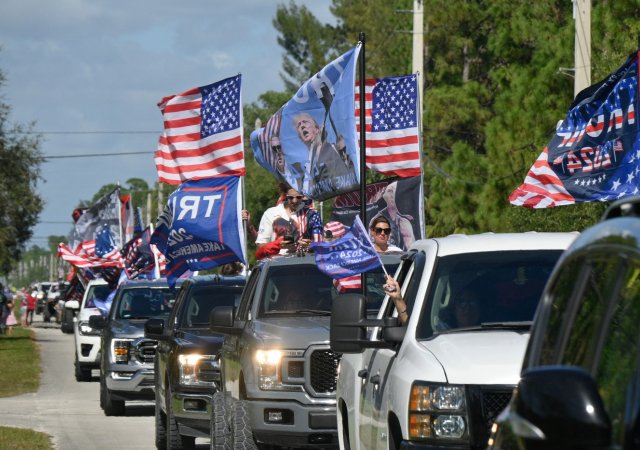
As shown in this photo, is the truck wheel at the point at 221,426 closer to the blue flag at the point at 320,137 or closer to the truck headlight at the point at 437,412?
the blue flag at the point at 320,137

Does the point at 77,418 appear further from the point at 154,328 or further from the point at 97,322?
the point at 154,328

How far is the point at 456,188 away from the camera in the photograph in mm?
40312

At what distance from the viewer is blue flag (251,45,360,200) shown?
1599cm

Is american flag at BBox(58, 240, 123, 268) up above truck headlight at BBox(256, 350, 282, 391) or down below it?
above

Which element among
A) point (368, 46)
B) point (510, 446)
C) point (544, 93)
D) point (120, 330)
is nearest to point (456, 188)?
point (544, 93)

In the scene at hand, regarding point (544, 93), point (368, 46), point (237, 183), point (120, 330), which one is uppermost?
point (368, 46)

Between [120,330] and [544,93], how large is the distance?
12.5m

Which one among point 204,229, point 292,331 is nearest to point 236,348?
point 292,331

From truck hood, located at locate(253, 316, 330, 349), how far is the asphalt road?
4097 millimetres

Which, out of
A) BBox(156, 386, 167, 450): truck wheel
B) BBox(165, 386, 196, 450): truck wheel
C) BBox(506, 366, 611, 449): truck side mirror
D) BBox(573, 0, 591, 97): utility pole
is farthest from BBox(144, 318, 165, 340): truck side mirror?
BBox(506, 366, 611, 449): truck side mirror

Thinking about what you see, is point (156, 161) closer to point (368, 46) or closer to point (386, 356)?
point (386, 356)

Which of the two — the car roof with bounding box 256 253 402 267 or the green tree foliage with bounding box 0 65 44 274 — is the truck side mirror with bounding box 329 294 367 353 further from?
the green tree foliage with bounding box 0 65 44 274

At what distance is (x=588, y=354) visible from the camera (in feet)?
13.6

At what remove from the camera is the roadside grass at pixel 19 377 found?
16594 millimetres
